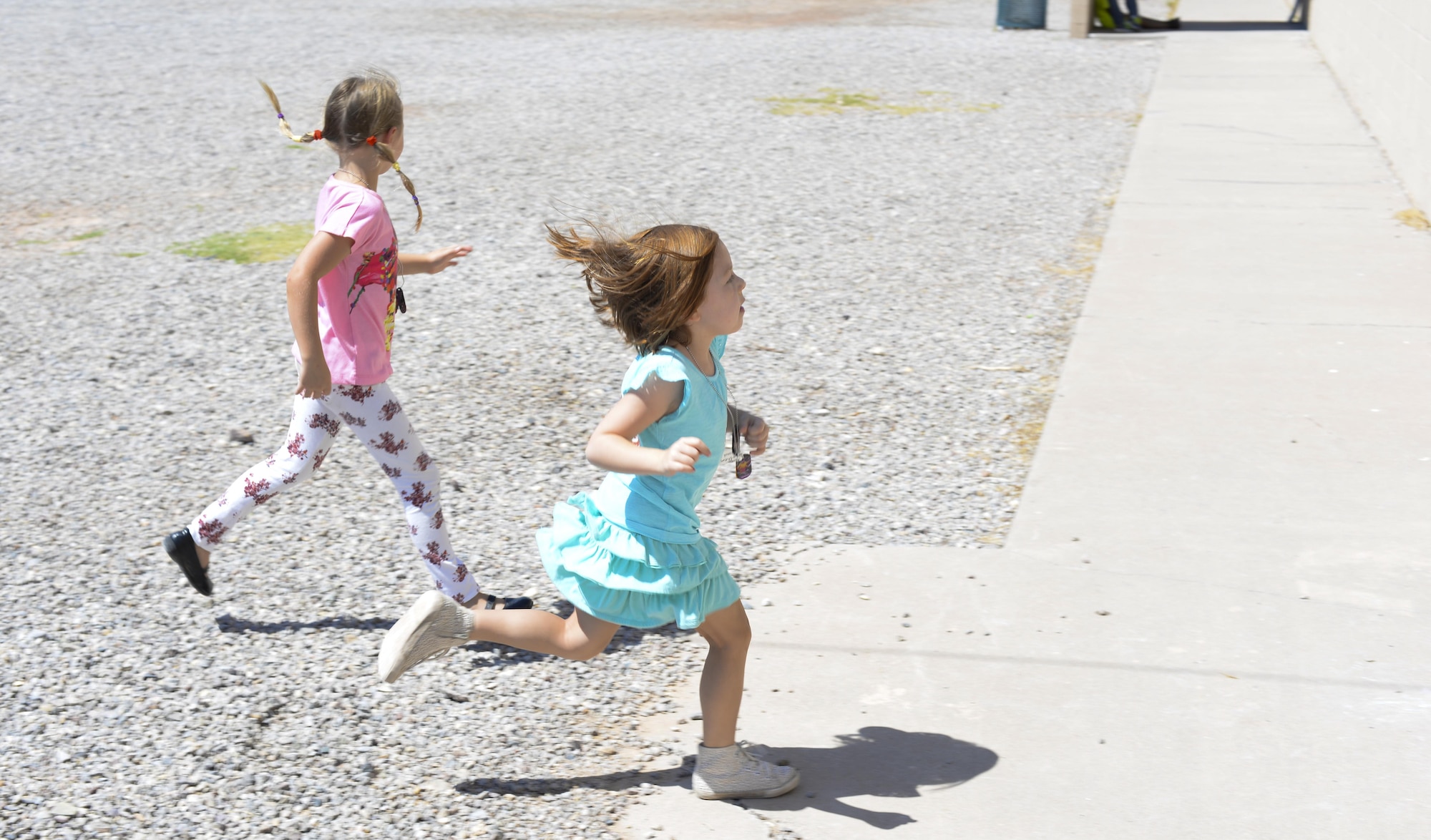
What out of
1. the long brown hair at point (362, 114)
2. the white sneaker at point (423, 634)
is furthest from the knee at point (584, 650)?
the long brown hair at point (362, 114)

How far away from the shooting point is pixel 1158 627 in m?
3.81

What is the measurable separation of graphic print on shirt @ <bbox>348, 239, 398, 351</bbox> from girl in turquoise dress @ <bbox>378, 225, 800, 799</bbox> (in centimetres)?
86

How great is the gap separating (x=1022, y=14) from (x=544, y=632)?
1594 cm

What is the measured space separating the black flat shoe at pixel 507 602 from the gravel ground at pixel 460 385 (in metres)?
0.20

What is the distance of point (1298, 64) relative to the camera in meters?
14.8

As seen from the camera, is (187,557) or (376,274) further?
(187,557)

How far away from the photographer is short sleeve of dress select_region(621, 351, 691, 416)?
2961 mm

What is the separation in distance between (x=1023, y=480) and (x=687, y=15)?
1555cm

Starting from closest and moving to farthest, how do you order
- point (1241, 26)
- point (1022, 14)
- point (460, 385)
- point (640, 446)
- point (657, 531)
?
1. point (640, 446)
2. point (657, 531)
3. point (460, 385)
4. point (1022, 14)
5. point (1241, 26)

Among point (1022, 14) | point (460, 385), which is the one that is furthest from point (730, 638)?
point (1022, 14)

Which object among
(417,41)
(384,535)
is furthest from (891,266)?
(417,41)

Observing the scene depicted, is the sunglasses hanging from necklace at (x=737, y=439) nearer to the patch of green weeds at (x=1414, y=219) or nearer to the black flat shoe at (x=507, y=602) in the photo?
the black flat shoe at (x=507, y=602)

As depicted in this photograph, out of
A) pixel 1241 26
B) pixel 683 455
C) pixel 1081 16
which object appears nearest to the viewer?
pixel 683 455

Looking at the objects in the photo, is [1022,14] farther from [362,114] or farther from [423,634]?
[423,634]
